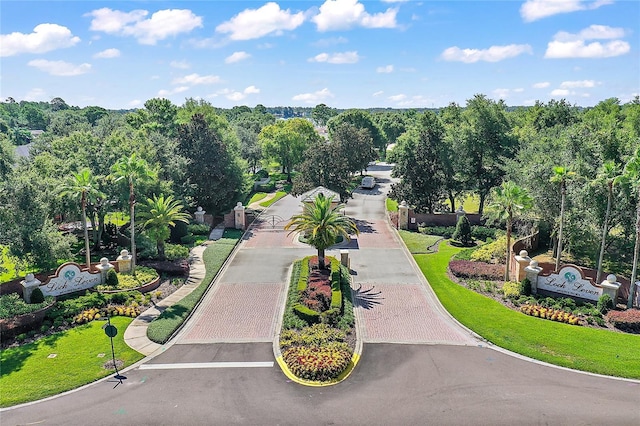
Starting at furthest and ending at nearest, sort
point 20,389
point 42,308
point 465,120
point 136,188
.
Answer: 1. point 465,120
2. point 136,188
3. point 42,308
4. point 20,389

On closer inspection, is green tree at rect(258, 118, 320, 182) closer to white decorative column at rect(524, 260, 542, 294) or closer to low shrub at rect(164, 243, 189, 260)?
low shrub at rect(164, 243, 189, 260)

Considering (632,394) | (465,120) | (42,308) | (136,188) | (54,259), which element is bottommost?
(632,394)

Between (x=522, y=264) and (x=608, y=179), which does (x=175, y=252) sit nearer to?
(x=522, y=264)

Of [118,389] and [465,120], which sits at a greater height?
[465,120]

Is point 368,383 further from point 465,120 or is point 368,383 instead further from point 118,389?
point 465,120

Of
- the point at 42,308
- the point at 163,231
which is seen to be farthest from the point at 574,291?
the point at 42,308

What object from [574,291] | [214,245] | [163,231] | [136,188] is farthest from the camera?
[214,245]

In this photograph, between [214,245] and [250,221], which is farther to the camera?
[250,221]

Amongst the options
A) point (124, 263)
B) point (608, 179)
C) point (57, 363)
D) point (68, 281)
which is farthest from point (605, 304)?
point (68, 281)
